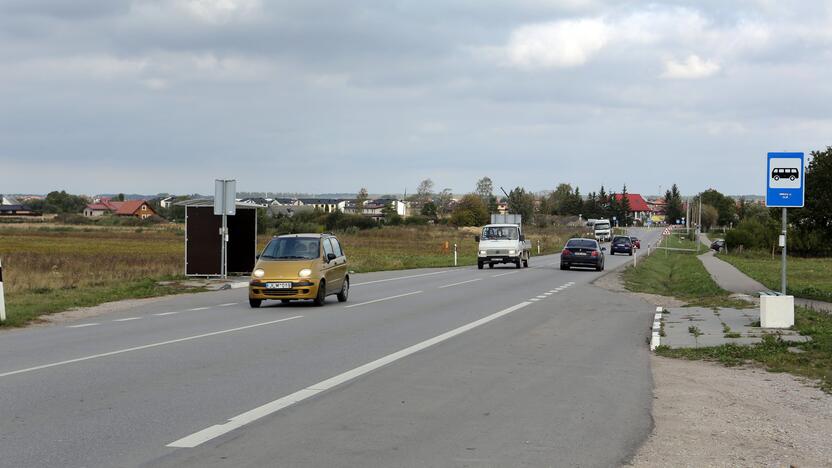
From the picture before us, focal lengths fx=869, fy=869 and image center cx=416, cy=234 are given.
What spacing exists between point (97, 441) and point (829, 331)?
40.4ft

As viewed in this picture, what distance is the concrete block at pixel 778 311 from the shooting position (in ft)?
50.5

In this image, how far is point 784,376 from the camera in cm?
1091

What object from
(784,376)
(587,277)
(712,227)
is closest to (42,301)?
(784,376)

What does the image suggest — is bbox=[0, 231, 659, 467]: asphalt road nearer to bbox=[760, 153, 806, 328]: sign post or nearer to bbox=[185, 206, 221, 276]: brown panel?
bbox=[760, 153, 806, 328]: sign post

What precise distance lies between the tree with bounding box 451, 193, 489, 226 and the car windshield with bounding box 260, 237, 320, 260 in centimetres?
12306

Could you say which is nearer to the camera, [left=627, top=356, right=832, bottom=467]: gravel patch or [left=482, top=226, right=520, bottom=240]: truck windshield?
[left=627, top=356, right=832, bottom=467]: gravel patch

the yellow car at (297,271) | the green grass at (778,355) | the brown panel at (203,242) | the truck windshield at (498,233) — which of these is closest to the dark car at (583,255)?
the truck windshield at (498,233)

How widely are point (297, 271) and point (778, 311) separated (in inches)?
408

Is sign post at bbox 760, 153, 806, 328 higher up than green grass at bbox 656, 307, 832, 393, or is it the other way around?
sign post at bbox 760, 153, 806, 328

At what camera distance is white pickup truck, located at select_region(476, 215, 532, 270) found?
1700 inches

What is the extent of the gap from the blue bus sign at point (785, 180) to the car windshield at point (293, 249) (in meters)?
10.3

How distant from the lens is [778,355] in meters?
12.4

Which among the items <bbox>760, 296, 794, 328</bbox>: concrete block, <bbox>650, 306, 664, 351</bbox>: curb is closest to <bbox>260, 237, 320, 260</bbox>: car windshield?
<bbox>650, 306, 664, 351</bbox>: curb

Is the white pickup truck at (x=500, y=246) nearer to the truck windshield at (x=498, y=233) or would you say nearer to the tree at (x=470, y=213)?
the truck windshield at (x=498, y=233)
